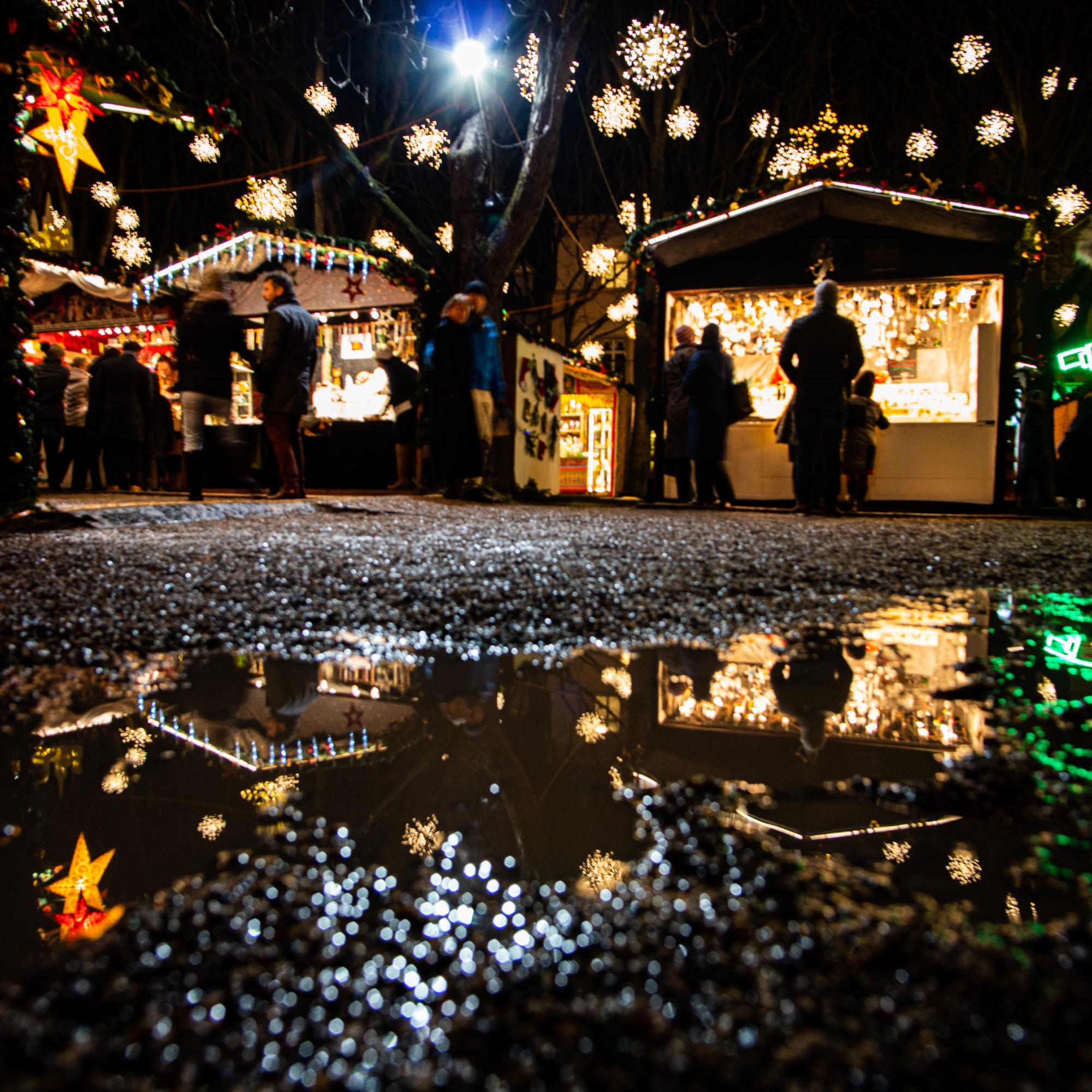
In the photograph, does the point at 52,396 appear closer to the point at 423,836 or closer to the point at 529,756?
the point at 529,756

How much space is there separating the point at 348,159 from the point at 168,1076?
10569 mm

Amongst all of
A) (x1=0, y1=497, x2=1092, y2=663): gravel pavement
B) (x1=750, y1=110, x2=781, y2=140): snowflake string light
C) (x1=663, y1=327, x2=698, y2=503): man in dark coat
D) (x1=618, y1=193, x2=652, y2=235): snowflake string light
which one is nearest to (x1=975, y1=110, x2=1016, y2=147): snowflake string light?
(x1=750, y1=110, x2=781, y2=140): snowflake string light

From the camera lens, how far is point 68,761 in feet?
3.41

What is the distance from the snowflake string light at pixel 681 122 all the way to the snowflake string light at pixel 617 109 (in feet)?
2.21

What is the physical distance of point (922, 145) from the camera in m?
15.3

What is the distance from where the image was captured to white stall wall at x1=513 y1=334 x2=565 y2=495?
10922 mm

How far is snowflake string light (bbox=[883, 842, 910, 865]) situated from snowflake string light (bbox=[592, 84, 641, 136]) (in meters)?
16.8

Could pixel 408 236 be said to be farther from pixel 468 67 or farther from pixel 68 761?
pixel 68 761

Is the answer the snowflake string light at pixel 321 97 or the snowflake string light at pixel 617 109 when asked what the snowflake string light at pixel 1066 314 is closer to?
the snowflake string light at pixel 617 109

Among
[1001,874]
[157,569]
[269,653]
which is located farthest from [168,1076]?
[157,569]

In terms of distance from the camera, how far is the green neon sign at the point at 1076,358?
1155 centimetres

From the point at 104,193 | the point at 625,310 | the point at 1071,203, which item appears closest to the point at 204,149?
the point at 104,193

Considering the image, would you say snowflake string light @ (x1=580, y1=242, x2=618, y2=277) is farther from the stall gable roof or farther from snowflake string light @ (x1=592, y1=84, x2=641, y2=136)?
the stall gable roof

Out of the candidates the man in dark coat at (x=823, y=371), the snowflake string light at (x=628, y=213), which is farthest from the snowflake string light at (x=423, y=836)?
the snowflake string light at (x=628, y=213)
